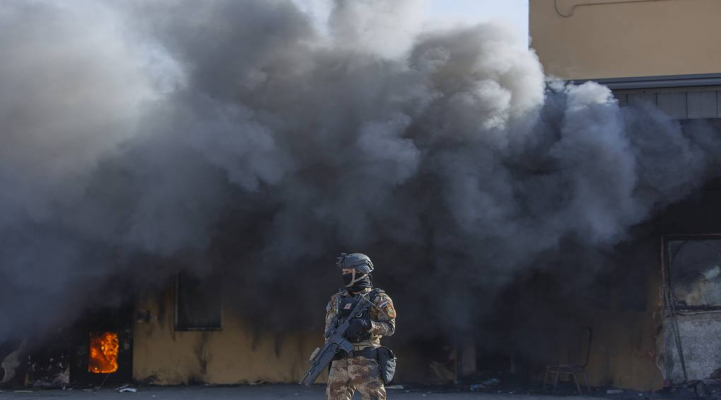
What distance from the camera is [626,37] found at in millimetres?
11312

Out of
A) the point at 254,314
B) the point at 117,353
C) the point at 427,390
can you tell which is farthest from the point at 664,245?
the point at 117,353

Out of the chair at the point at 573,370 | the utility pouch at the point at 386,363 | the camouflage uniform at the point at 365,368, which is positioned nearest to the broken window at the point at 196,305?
the chair at the point at 573,370

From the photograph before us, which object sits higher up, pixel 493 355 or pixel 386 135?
pixel 386 135

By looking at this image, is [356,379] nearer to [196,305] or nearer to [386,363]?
[386,363]

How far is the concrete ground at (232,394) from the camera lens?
969cm

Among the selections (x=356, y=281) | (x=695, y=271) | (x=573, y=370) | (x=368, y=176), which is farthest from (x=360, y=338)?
(x=695, y=271)

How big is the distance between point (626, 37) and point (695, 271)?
3042 mm

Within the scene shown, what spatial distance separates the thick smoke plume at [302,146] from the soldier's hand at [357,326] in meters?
2.86

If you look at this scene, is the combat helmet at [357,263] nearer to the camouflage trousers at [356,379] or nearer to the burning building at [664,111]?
the camouflage trousers at [356,379]

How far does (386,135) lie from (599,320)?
10.2 feet

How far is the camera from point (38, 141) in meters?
9.49

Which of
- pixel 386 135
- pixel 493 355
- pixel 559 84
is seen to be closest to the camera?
pixel 386 135

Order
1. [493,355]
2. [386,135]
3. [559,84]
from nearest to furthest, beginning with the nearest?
[386,135]
[559,84]
[493,355]

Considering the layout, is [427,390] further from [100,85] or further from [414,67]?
[100,85]
